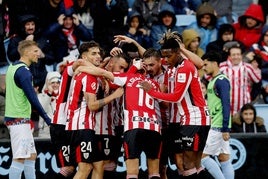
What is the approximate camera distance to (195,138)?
46.9 ft

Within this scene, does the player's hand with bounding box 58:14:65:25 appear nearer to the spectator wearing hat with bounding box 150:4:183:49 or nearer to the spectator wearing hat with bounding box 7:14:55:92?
the spectator wearing hat with bounding box 7:14:55:92

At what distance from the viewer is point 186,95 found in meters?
14.3

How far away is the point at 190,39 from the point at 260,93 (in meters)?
1.54

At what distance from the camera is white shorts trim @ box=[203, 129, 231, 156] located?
52.5 feet

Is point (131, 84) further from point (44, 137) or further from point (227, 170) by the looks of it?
point (44, 137)

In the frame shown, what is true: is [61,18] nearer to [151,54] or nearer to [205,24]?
[205,24]

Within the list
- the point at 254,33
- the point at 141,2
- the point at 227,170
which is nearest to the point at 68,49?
the point at 141,2

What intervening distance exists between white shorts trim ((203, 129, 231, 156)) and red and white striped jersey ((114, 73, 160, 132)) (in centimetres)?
195

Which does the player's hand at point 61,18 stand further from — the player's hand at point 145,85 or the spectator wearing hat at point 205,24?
the player's hand at point 145,85

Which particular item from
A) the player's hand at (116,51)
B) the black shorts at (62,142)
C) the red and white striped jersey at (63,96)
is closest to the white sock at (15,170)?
the black shorts at (62,142)

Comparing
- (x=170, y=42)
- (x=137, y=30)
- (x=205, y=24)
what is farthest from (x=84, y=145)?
(x=205, y=24)

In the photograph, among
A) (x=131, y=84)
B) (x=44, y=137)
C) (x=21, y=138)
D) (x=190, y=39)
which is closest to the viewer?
(x=131, y=84)

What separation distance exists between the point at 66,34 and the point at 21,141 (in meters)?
4.59

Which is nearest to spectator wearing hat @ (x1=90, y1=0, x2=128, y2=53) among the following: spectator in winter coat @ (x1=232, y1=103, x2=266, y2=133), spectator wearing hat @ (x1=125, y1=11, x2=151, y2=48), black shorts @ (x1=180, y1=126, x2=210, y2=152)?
spectator wearing hat @ (x1=125, y1=11, x2=151, y2=48)
